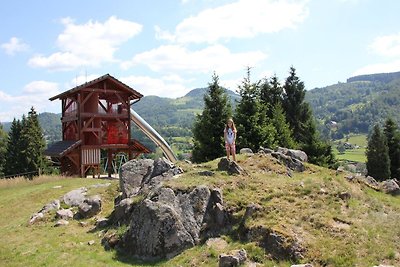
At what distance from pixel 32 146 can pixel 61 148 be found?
1283 inches

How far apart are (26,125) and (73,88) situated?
1498 inches

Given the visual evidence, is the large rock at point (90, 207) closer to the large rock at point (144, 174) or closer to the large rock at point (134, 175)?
the large rock at point (134, 175)

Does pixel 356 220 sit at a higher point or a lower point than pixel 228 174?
lower

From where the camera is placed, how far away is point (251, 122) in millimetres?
29656

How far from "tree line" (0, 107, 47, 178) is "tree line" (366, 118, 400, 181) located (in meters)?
49.7

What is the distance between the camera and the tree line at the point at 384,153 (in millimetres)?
49688

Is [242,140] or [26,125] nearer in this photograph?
[242,140]

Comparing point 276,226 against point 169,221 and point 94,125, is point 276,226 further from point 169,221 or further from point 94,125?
point 94,125

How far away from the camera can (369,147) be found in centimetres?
5162

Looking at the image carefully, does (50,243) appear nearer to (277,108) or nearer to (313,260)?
(313,260)

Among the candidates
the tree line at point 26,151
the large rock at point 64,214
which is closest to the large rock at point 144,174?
the large rock at point 64,214

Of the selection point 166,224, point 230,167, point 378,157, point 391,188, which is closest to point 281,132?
point 391,188

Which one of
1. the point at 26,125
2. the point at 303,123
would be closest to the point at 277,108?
the point at 303,123

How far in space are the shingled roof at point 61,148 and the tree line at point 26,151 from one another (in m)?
26.9
